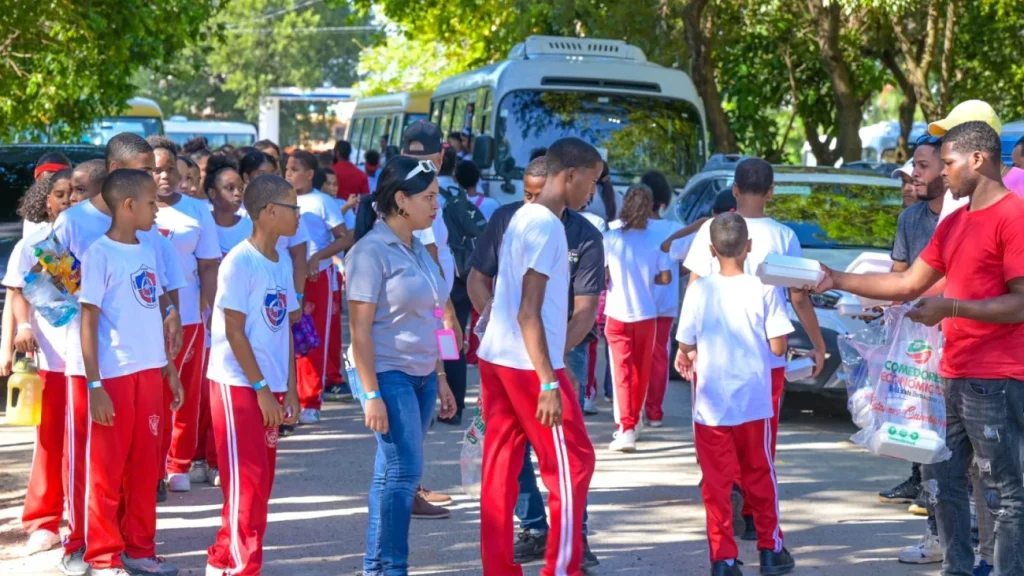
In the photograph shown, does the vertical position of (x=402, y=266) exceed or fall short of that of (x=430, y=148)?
it falls short

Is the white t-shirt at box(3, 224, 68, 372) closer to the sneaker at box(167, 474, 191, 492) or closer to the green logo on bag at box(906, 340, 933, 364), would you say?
the sneaker at box(167, 474, 191, 492)

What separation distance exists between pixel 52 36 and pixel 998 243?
11.4 meters

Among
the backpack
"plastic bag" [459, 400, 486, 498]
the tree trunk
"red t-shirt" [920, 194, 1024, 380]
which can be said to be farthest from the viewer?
the tree trunk

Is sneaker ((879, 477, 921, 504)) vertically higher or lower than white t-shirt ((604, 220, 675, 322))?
lower

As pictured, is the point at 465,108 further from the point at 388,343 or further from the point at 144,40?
the point at 388,343

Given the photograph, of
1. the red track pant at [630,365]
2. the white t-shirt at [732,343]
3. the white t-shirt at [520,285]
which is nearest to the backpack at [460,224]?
the red track pant at [630,365]

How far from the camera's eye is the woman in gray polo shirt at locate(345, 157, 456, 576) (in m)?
5.56

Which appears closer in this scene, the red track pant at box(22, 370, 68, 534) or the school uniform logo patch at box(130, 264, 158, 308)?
the school uniform logo patch at box(130, 264, 158, 308)

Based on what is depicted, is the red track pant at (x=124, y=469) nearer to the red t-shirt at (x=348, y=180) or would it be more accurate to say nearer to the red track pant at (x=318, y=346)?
the red track pant at (x=318, y=346)

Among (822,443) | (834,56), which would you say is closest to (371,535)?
(822,443)

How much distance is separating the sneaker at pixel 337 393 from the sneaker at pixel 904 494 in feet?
15.8

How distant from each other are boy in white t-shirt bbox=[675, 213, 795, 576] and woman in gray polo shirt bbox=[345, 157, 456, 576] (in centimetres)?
126

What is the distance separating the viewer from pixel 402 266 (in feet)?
18.6

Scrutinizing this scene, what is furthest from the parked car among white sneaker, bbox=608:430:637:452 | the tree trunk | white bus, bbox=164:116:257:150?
white bus, bbox=164:116:257:150
